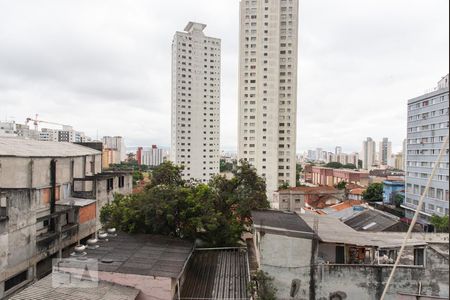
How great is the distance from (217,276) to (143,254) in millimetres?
3032

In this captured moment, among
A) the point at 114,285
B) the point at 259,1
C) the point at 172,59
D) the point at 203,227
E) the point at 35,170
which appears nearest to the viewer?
the point at 114,285

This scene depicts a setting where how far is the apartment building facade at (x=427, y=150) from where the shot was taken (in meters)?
31.5

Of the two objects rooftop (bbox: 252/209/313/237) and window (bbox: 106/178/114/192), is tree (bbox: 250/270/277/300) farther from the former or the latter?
window (bbox: 106/178/114/192)

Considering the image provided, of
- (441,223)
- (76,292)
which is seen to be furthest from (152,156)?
(76,292)

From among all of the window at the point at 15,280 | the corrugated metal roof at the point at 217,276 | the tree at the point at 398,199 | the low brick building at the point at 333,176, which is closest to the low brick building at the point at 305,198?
the tree at the point at 398,199

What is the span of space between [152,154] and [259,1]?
9628cm

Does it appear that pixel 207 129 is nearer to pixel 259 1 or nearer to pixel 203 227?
pixel 259 1

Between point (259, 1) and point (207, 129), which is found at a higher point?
point (259, 1)

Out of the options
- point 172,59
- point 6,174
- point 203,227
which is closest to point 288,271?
point 203,227

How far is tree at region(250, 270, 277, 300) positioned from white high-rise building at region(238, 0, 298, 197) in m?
41.5

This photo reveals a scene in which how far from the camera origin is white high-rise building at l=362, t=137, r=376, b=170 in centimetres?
12712

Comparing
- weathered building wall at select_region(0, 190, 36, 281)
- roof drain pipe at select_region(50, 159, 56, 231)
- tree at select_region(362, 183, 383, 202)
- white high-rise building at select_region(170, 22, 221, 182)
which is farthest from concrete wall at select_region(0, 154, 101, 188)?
white high-rise building at select_region(170, 22, 221, 182)

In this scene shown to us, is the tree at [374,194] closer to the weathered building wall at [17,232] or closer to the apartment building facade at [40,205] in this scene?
the apartment building facade at [40,205]

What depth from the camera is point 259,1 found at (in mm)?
52406
